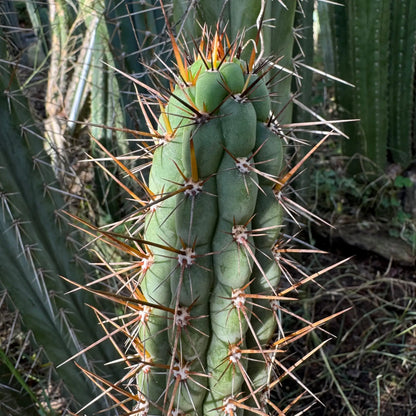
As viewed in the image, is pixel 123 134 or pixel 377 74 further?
pixel 377 74

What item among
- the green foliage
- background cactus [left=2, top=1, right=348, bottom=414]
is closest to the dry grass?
the green foliage

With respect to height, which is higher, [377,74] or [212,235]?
[212,235]

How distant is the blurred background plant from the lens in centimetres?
156

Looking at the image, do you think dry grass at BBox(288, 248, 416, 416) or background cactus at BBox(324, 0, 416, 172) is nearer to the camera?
dry grass at BBox(288, 248, 416, 416)

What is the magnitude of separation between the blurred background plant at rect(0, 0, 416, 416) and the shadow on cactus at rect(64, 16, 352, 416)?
0.20 metres

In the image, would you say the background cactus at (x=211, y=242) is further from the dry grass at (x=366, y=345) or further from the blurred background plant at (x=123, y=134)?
the dry grass at (x=366, y=345)

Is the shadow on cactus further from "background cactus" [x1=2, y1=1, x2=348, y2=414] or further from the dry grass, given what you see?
the dry grass

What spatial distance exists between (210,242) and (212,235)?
0.01 metres

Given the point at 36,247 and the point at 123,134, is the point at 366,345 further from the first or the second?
the point at 36,247

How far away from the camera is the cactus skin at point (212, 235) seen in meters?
0.92

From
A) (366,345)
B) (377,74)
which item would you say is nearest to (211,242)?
(366,345)

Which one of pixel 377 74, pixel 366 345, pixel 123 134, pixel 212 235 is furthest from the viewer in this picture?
pixel 377 74

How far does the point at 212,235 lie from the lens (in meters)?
0.96

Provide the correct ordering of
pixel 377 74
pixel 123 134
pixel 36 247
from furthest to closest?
1. pixel 377 74
2. pixel 123 134
3. pixel 36 247
